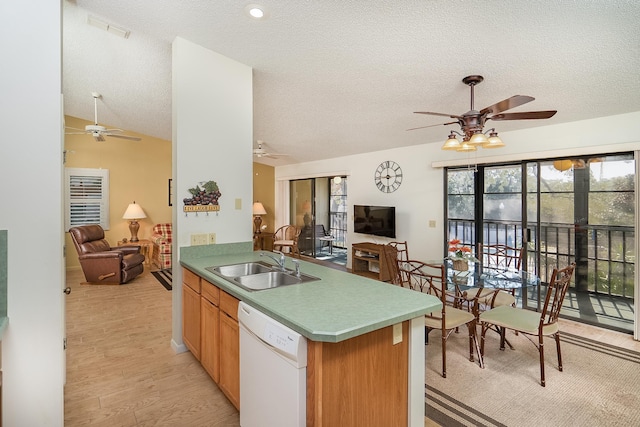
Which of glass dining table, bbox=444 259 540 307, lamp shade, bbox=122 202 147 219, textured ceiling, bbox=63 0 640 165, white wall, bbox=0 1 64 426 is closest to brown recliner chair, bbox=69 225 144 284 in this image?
lamp shade, bbox=122 202 147 219

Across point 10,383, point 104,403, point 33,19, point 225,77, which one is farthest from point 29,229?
point 225,77

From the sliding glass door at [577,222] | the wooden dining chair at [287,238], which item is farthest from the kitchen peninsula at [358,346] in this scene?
the wooden dining chair at [287,238]

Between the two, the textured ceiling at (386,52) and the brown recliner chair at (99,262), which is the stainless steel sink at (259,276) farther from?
the brown recliner chair at (99,262)

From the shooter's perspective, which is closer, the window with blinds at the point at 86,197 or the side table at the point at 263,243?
the window with blinds at the point at 86,197

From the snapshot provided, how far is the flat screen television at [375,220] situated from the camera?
17.7 ft

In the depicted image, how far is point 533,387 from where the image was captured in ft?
7.98

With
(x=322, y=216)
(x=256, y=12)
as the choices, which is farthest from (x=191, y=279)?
(x=322, y=216)

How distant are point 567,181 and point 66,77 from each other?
638 centimetres

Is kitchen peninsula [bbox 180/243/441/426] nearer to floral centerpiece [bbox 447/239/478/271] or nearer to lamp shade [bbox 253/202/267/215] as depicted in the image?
floral centerpiece [bbox 447/239/478/271]

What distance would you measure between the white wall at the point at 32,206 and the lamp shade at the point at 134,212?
554cm

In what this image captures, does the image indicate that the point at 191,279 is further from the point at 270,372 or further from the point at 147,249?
the point at 147,249

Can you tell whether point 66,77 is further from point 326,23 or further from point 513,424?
point 513,424

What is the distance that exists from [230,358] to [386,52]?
260 centimetres

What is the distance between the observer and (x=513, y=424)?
2023 millimetres
